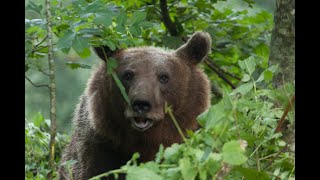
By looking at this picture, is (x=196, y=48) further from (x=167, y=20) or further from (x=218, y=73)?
(x=218, y=73)

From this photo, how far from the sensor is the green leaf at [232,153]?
327 centimetres

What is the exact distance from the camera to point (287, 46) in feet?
19.5

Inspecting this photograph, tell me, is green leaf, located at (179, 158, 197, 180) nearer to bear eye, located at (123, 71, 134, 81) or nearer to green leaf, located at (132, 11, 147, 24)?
green leaf, located at (132, 11, 147, 24)

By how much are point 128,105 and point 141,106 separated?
0.54 ft

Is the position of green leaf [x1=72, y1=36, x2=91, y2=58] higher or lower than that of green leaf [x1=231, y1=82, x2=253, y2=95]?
higher

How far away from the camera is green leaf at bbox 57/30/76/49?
15.5 feet

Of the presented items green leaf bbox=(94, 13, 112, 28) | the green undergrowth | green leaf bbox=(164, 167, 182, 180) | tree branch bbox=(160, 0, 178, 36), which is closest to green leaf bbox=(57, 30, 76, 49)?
green leaf bbox=(94, 13, 112, 28)

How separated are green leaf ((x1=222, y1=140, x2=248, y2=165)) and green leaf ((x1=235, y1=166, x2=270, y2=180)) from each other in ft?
1.99

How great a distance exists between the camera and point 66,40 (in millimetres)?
4750

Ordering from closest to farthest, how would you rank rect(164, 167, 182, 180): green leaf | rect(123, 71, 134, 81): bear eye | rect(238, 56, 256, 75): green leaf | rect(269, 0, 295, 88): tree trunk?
rect(164, 167, 182, 180): green leaf, rect(238, 56, 256, 75): green leaf, rect(123, 71, 134, 81): bear eye, rect(269, 0, 295, 88): tree trunk

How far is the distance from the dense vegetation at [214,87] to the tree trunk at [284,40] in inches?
8.4
